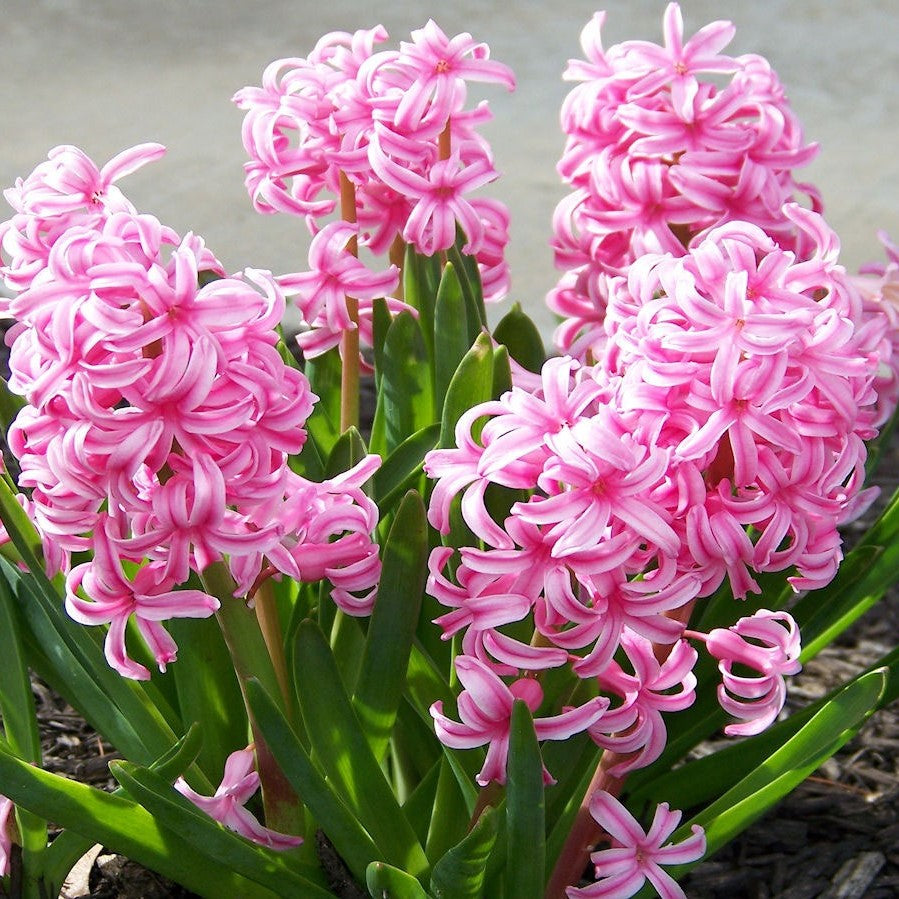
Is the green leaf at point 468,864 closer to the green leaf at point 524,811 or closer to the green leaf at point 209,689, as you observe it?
the green leaf at point 524,811

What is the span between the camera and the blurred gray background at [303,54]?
5992 mm

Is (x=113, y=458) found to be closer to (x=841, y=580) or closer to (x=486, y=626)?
(x=486, y=626)

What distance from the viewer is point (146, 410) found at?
1188mm

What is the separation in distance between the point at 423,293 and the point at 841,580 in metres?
0.68

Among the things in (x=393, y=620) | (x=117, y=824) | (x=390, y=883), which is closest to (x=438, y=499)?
(x=393, y=620)

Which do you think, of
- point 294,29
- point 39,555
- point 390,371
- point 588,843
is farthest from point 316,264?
point 294,29

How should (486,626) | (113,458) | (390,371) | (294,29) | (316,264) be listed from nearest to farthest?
(113,458)
(486,626)
(316,264)
(390,371)
(294,29)

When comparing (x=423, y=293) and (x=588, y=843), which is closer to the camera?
(x=588, y=843)

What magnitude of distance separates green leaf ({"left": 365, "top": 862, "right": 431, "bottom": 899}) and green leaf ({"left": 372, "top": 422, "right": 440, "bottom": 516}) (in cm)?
45

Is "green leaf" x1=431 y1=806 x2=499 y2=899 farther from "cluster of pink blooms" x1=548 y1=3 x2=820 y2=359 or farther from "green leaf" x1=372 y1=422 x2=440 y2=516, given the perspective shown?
"cluster of pink blooms" x1=548 y1=3 x2=820 y2=359

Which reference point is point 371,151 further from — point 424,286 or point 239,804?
point 239,804

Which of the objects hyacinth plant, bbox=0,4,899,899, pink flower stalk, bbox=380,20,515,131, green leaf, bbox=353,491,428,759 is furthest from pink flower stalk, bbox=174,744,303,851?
pink flower stalk, bbox=380,20,515,131

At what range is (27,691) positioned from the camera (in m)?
1.67

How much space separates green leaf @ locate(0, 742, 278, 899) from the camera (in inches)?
55.2
